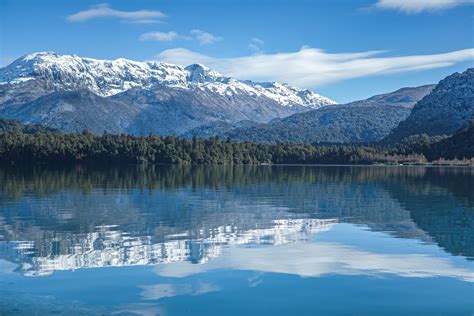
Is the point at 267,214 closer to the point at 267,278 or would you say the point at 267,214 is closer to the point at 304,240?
the point at 304,240

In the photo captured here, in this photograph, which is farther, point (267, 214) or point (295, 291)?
point (267, 214)

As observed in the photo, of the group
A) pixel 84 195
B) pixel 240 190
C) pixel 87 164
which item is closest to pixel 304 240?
pixel 84 195

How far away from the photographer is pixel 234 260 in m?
28.9

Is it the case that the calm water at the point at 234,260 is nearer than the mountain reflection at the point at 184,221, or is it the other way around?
the calm water at the point at 234,260

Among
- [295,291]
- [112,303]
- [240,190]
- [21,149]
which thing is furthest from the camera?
[21,149]

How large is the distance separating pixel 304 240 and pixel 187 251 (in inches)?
299

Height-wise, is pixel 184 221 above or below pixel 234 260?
above

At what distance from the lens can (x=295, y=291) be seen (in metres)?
23.6

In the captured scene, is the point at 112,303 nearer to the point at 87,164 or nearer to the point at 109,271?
the point at 109,271

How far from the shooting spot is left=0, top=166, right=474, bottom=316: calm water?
2205cm

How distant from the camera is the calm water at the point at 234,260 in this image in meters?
22.0

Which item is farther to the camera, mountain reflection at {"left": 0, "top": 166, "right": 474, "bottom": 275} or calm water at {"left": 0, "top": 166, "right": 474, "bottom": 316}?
mountain reflection at {"left": 0, "top": 166, "right": 474, "bottom": 275}

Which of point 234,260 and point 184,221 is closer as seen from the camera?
point 234,260

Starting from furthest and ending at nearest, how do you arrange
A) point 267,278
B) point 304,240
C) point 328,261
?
point 304,240
point 328,261
point 267,278
